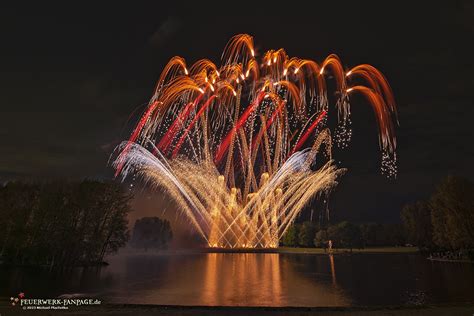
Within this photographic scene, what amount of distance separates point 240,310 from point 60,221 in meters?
54.5

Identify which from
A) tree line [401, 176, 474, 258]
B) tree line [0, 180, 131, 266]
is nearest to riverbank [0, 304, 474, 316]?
tree line [0, 180, 131, 266]

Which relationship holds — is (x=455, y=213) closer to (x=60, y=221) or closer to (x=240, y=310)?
(x=240, y=310)

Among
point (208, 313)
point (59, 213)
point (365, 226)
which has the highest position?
point (365, 226)

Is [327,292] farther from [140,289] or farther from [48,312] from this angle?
[48,312]

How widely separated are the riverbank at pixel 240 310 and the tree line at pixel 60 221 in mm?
48230

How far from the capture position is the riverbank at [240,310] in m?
19.4

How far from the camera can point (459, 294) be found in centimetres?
2775

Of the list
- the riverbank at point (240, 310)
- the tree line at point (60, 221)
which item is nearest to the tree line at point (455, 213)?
the riverbank at point (240, 310)

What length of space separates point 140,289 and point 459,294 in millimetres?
27636

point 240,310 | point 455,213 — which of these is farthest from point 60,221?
point 455,213

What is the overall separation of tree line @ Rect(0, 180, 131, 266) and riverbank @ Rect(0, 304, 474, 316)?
158 ft

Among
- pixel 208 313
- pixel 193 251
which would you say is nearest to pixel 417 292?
pixel 208 313

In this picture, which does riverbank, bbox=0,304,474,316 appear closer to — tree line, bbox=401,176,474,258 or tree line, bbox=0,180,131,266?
tree line, bbox=0,180,131,266

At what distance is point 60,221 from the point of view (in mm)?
64062
